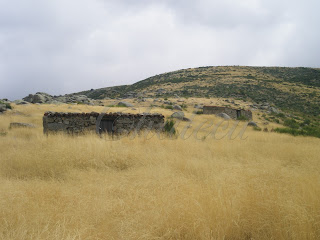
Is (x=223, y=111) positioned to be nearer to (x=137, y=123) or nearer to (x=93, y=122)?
(x=137, y=123)

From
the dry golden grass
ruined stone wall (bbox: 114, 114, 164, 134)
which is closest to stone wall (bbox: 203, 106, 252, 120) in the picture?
ruined stone wall (bbox: 114, 114, 164, 134)

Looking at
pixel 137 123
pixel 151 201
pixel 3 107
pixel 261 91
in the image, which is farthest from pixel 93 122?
pixel 261 91

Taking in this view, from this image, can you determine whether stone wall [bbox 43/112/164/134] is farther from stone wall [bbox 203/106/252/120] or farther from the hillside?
the hillside

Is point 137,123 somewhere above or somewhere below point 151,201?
above

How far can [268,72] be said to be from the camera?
68500 millimetres

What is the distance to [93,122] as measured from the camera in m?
10.5

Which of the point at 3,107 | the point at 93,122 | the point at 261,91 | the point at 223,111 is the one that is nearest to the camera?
the point at 93,122

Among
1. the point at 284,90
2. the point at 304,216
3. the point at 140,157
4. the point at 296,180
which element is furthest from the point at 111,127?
the point at 284,90

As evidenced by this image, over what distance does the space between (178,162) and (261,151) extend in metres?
3.99

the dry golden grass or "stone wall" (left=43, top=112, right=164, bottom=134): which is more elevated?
"stone wall" (left=43, top=112, right=164, bottom=134)

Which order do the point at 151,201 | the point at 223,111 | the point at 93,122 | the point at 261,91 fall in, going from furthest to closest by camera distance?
the point at 261,91 < the point at 223,111 < the point at 93,122 < the point at 151,201

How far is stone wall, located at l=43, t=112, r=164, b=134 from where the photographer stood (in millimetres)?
10117

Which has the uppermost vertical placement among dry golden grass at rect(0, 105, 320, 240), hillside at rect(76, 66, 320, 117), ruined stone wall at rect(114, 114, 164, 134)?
hillside at rect(76, 66, 320, 117)

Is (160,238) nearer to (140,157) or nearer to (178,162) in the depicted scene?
(178,162)
